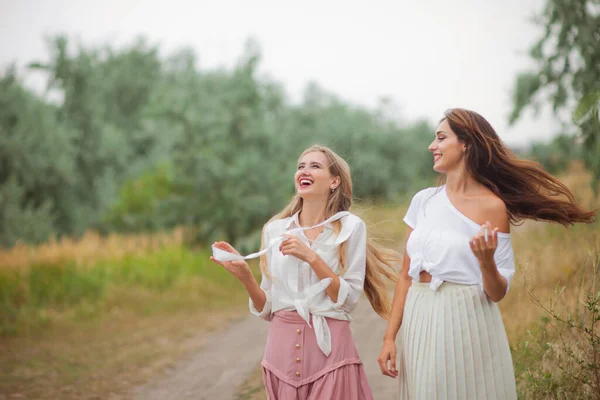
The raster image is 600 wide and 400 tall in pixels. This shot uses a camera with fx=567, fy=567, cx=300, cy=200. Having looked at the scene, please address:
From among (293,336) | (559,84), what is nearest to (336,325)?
(293,336)

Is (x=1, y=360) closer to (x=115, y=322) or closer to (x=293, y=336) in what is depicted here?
(x=115, y=322)

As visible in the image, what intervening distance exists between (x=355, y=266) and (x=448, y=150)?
0.80 meters

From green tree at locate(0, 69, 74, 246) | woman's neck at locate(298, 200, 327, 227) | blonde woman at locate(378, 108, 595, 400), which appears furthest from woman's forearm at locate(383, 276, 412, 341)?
green tree at locate(0, 69, 74, 246)

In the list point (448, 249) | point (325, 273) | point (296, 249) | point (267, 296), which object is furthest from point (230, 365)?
point (448, 249)

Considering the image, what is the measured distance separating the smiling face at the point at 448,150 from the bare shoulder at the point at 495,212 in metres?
0.25

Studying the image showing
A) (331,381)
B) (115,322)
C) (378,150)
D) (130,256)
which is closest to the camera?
(331,381)

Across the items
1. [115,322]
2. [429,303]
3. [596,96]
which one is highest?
[596,96]

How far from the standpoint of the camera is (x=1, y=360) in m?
7.48

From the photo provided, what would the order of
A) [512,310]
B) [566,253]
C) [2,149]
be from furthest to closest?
[2,149] → [566,253] → [512,310]

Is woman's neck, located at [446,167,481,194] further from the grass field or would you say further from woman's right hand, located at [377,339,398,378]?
the grass field

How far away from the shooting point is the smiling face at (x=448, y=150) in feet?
9.41

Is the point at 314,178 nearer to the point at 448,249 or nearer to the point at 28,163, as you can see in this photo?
the point at 448,249

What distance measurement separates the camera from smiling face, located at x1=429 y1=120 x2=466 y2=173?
2.87 metres

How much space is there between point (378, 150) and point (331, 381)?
23182 mm
